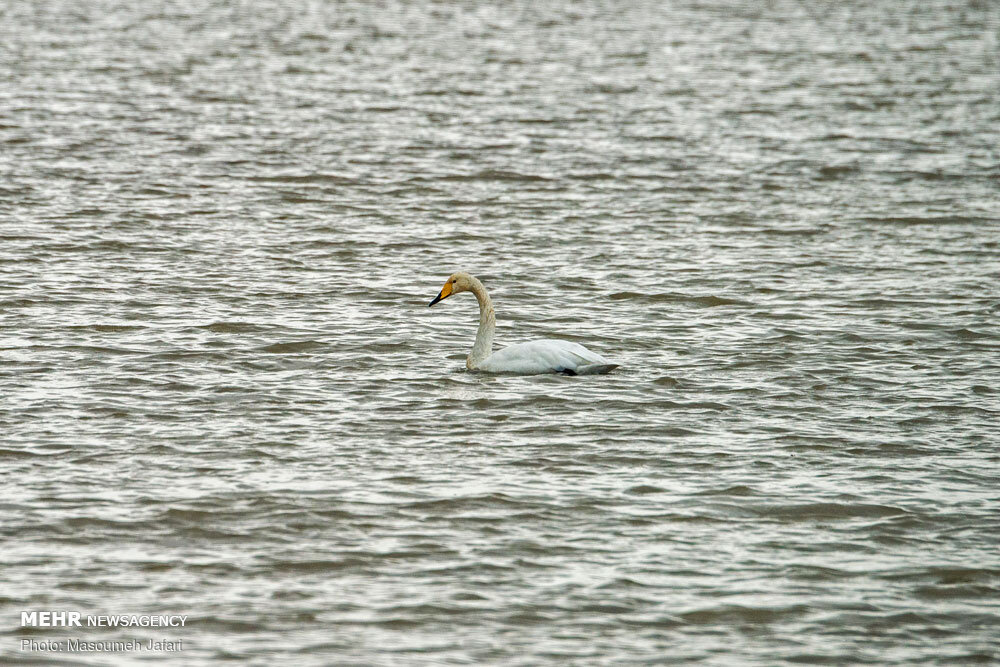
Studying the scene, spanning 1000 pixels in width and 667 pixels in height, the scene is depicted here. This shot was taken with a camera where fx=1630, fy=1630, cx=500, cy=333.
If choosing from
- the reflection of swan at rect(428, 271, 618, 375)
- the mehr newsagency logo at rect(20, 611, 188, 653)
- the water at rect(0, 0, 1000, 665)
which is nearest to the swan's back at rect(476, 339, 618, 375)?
the reflection of swan at rect(428, 271, 618, 375)

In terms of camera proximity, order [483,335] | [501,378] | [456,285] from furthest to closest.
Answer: [456,285], [483,335], [501,378]

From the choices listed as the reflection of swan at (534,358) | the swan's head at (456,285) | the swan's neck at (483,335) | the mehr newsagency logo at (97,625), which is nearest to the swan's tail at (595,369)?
the reflection of swan at (534,358)

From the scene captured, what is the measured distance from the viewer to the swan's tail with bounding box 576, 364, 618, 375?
13289mm

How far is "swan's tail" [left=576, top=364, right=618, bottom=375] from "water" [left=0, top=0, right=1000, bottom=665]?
0.11 metres

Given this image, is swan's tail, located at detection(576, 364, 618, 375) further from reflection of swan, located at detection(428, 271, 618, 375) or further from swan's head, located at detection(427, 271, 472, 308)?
swan's head, located at detection(427, 271, 472, 308)

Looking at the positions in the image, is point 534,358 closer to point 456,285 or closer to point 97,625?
point 456,285

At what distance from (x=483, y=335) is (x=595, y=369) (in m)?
0.99

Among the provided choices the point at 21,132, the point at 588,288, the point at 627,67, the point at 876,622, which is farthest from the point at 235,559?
the point at 627,67

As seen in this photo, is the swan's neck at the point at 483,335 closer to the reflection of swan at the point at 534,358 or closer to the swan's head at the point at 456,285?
the reflection of swan at the point at 534,358

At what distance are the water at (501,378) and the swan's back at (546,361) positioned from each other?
138 millimetres

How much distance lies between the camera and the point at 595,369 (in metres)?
13.4

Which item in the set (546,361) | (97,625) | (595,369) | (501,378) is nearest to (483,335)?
(501,378)

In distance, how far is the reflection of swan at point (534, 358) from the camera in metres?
13.3

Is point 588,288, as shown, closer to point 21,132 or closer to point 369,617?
point 369,617
